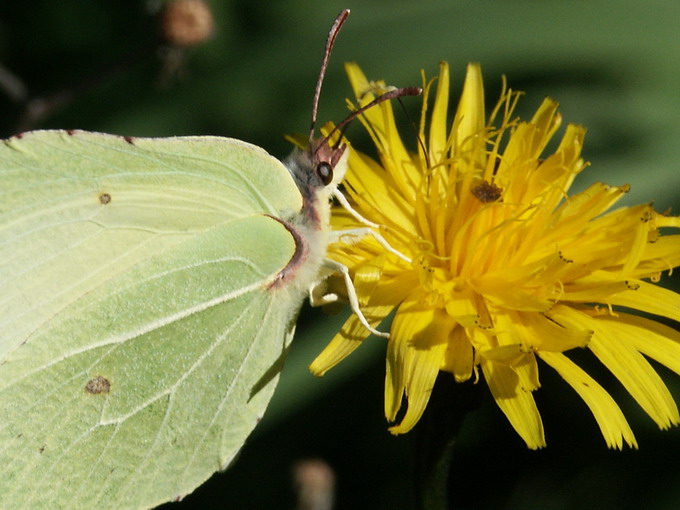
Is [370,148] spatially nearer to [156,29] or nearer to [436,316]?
[156,29]

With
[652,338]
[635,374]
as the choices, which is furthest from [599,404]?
[652,338]

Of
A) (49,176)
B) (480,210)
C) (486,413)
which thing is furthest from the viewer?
(486,413)

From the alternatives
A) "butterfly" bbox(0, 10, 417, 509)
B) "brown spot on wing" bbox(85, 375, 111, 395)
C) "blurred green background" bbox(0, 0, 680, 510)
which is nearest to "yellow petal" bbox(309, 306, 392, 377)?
"butterfly" bbox(0, 10, 417, 509)

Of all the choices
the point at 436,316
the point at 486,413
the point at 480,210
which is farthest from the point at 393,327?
the point at 486,413

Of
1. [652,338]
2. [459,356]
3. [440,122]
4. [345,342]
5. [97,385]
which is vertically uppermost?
[440,122]

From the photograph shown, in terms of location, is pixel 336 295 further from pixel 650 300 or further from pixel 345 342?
pixel 650 300

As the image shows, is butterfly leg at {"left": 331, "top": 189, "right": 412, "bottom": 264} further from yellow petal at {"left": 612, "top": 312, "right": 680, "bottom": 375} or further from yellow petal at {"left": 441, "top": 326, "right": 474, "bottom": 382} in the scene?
yellow petal at {"left": 612, "top": 312, "right": 680, "bottom": 375}
